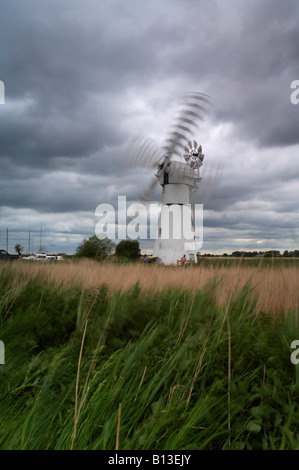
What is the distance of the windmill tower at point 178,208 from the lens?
120 ft

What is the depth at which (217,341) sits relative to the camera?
13.1 feet

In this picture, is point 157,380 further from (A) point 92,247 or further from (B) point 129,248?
(B) point 129,248

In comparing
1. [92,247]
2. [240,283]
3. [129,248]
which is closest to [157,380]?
[240,283]

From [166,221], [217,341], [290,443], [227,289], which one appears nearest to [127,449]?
[290,443]

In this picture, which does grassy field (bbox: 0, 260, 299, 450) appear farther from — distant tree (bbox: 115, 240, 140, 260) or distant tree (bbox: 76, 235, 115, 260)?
distant tree (bbox: 115, 240, 140, 260)

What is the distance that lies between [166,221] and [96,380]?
3390 cm

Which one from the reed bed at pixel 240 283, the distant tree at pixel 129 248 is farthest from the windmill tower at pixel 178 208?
the reed bed at pixel 240 283

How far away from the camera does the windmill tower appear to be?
3666 cm

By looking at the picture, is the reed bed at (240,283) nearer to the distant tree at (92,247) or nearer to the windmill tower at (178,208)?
the distant tree at (92,247)

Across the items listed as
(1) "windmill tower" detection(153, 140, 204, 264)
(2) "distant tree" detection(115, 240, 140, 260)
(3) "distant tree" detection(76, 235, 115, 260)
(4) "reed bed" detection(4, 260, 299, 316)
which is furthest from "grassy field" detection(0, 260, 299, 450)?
(1) "windmill tower" detection(153, 140, 204, 264)

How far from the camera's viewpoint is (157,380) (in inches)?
142

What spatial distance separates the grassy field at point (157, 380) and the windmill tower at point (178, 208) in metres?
30.4

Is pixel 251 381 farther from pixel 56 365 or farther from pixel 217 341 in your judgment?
pixel 56 365

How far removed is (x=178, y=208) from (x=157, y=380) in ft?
109
